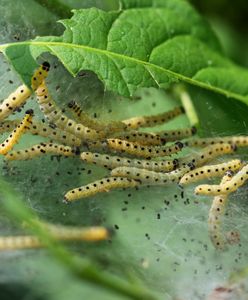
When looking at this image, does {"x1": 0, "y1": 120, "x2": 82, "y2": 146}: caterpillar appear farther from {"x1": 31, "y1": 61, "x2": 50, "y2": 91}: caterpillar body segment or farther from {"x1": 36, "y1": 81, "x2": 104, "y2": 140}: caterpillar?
{"x1": 31, "y1": 61, "x2": 50, "y2": 91}: caterpillar body segment

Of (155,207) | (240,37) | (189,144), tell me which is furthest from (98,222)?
(240,37)

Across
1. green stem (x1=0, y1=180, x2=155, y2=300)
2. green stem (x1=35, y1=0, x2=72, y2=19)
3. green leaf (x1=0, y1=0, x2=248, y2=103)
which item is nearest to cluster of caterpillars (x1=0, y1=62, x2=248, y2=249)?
green leaf (x1=0, y1=0, x2=248, y2=103)

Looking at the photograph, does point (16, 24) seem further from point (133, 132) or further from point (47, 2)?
point (133, 132)

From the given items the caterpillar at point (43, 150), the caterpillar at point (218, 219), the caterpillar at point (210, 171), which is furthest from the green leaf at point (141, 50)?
the caterpillar at point (218, 219)

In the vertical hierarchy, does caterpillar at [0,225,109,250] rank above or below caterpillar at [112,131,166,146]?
above

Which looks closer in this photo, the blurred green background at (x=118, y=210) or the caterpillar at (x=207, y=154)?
the blurred green background at (x=118, y=210)

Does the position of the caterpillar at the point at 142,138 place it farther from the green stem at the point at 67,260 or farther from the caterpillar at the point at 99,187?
the green stem at the point at 67,260
